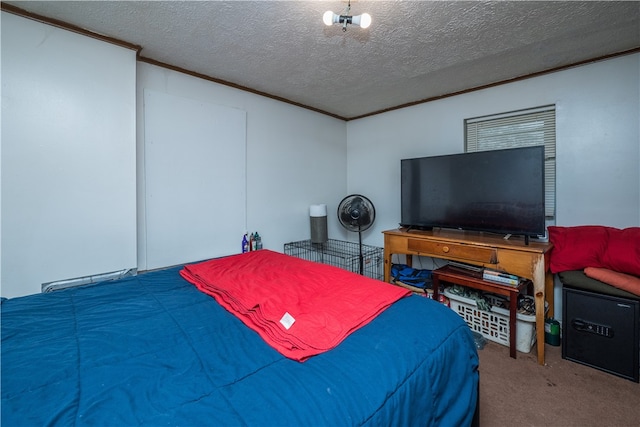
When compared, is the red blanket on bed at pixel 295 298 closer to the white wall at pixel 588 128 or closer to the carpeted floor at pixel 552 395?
the carpeted floor at pixel 552 395

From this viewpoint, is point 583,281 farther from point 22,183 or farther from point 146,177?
point 22,183

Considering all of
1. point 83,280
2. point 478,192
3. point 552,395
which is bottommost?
point 552,395

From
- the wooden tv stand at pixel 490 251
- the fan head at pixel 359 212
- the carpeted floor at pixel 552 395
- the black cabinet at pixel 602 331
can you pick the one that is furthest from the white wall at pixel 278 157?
the black cabinet at pixel 602 331

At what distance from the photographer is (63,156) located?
1674 millimetres

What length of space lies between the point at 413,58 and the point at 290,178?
Answer: 66.6 inches

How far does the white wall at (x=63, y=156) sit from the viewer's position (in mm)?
1543

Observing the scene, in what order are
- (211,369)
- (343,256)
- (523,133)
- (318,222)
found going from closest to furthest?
(211,369) → (523,133) → (318,222) → (343,256)

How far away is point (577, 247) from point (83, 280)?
3400 mm

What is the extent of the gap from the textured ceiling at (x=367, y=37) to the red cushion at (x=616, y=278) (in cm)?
156

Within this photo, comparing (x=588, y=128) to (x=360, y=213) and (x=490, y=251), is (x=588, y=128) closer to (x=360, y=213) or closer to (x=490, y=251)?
(x=490, y=251)

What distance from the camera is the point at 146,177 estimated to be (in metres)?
2.10

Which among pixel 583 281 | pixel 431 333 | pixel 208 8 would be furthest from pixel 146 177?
pixel 583 281

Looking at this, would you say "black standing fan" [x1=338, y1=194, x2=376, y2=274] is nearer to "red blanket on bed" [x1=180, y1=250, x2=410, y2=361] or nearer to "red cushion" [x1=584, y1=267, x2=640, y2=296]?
"red blanket on bed" [x1=180, y1=250, x2=410, y2=361]

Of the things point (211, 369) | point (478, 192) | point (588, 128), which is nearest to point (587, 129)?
point (588, 128)
